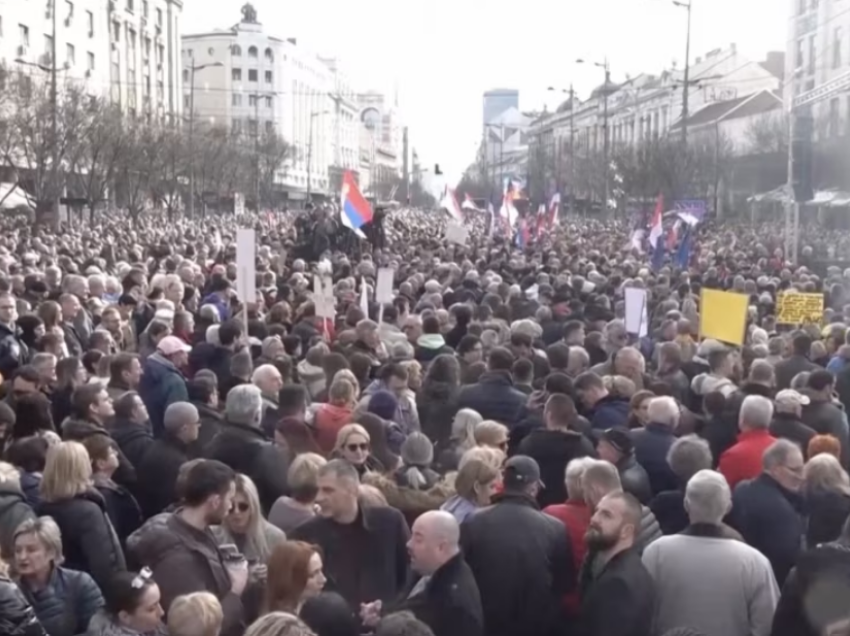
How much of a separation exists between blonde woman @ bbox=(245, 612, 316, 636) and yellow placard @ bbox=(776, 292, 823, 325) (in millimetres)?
9922

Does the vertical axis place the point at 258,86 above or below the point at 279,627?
above

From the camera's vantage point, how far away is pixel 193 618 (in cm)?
429

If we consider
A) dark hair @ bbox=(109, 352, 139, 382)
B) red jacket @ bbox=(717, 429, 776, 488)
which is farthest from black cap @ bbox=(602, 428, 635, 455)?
dark hair @ bbox=(109, 352, 139, 382)

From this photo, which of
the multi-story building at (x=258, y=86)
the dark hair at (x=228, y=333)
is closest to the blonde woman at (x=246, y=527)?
the dark hair at (x=228, y=333)

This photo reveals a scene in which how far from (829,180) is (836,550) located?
43941 millimetres

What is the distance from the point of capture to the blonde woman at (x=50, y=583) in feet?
16.2

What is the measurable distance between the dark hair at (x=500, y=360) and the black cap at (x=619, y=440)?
2.23 meters

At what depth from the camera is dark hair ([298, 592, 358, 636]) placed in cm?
444

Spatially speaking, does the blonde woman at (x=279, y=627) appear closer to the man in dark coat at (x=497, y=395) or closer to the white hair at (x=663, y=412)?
the white hair at (x=663, y=412)

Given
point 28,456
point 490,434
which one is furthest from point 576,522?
point 28,456

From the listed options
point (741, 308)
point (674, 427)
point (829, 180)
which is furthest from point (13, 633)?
point (829, 180)

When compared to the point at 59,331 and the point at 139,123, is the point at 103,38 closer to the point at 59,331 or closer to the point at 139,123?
the point at 139,123

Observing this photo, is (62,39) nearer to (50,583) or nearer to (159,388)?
(159,388)

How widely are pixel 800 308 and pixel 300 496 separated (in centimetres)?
829
